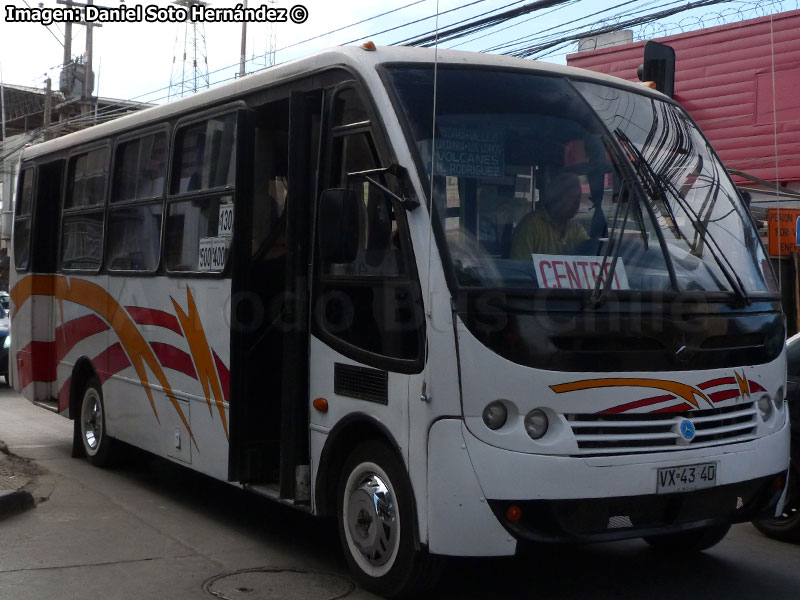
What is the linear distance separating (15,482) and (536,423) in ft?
15.9

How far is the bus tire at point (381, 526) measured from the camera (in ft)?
17.6

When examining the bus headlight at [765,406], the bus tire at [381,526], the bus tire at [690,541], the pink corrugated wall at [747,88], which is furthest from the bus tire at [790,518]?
the pink corrugated wall at [747,88]

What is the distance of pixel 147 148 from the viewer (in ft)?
28.4

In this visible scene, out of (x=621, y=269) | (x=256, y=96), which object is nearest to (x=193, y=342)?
(x=256, y=96)

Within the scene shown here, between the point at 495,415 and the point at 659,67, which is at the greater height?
the point at 659,67

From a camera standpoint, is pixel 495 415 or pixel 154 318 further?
pixel 154 318

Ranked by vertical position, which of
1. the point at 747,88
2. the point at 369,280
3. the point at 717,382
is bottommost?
the point at 717,382

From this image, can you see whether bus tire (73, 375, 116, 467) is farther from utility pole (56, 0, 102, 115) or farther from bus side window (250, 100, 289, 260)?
utility pole (56, 0, 102, 115)

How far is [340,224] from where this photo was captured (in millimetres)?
5500

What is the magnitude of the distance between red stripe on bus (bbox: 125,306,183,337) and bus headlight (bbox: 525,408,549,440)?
11.3ft

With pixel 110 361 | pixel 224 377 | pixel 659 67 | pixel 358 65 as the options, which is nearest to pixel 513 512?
pixel 358 65

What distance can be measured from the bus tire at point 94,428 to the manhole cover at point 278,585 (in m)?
3.69

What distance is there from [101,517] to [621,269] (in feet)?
14.0

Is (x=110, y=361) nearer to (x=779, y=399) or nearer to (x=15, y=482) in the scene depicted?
(x=15, y=482)
